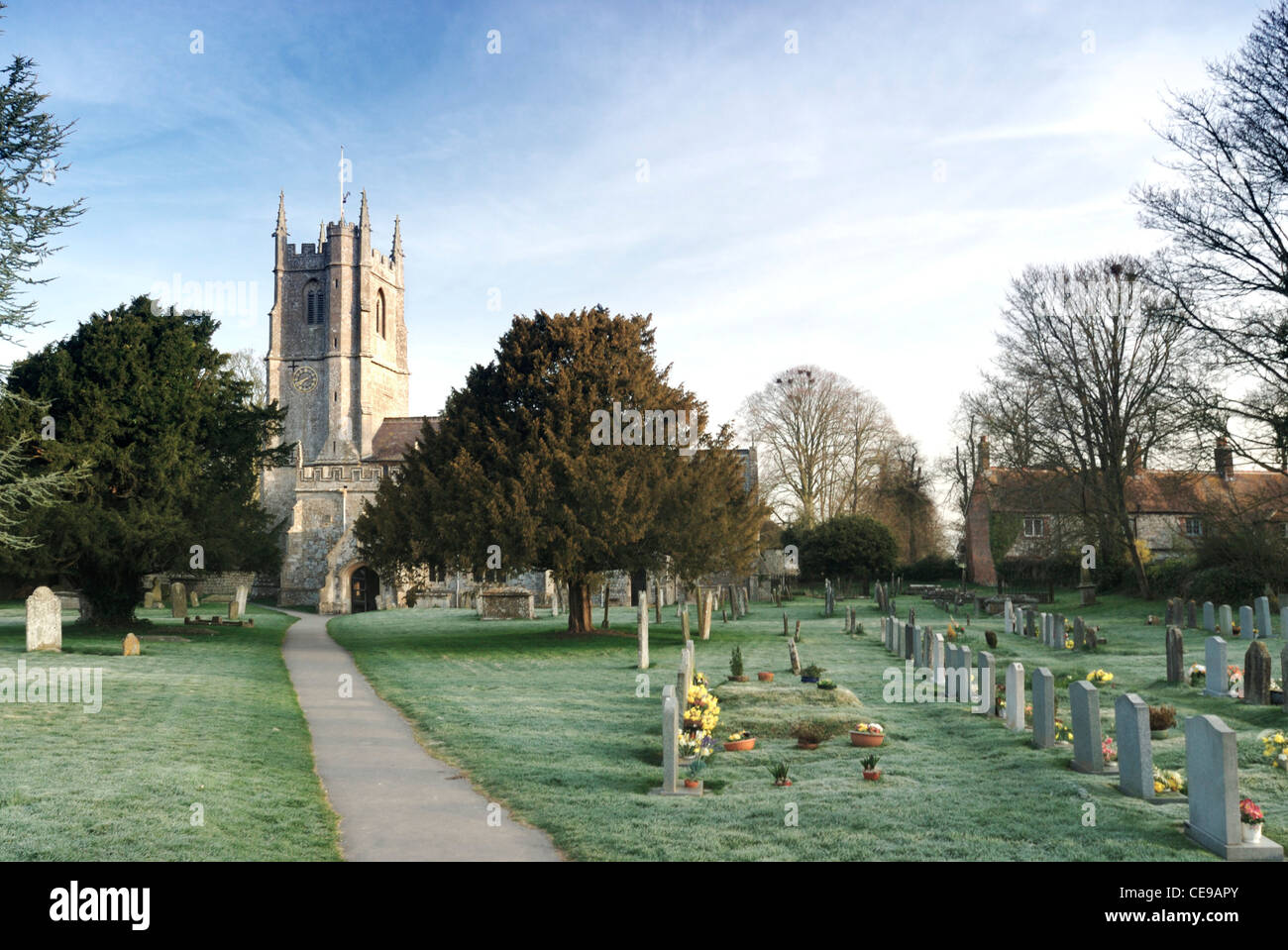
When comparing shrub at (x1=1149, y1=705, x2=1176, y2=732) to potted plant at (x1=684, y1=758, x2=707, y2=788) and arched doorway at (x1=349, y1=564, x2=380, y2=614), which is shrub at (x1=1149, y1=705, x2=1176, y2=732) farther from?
arched doorway at (x1=349, y1=564, x2=380, y2=614)

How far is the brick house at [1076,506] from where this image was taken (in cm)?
2767

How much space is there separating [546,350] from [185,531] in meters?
10.5

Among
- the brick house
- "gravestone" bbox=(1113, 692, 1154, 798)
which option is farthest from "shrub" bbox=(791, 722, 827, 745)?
the brick house

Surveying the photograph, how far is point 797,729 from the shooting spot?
11602 mm

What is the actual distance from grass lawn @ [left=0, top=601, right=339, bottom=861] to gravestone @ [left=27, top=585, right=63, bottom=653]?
456 centimetres

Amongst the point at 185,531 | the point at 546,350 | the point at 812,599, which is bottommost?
the point at 812,599

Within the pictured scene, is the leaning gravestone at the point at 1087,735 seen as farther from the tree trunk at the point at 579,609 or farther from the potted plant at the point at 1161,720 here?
the tree trunk at the point at 579,609

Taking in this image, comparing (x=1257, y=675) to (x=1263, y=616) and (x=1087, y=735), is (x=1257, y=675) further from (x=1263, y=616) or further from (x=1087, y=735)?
(x=1263, y=616)

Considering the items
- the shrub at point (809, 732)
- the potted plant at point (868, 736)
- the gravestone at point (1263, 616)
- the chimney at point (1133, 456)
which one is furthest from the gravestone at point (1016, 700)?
the chimney at point (1133, 456)

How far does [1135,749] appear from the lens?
841 cm

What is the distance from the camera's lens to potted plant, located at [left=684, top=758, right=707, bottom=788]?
29.2ft

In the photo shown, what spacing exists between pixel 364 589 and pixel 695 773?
1586 inches
